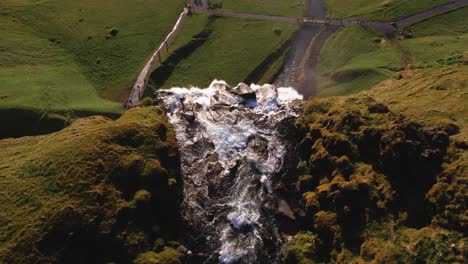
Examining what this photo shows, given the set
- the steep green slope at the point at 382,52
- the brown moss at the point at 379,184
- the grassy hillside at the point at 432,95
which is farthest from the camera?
the steep green slope at the point at 382,52

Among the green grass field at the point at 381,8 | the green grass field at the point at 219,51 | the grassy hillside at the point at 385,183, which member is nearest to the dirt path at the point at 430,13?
the green grass field at the point at 381,8

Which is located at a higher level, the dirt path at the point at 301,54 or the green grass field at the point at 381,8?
the green grass field at the point at 381,8

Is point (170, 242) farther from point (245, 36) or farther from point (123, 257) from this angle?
point (245, 36)

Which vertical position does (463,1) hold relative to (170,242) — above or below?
above

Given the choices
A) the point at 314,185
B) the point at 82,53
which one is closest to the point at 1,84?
the point at 82,53

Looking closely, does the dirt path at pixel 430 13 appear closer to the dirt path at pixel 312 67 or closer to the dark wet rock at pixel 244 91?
Answer: the dirt path at pixel 312 67

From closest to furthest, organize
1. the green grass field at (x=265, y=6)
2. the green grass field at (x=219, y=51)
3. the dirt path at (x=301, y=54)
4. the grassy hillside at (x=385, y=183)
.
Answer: the grassy hillside at (x=385, y=183) < the dirt path at (x=301, y=54) < the green grass field at (x=219, y=51) < the green grass field at (x=265, y=6)
